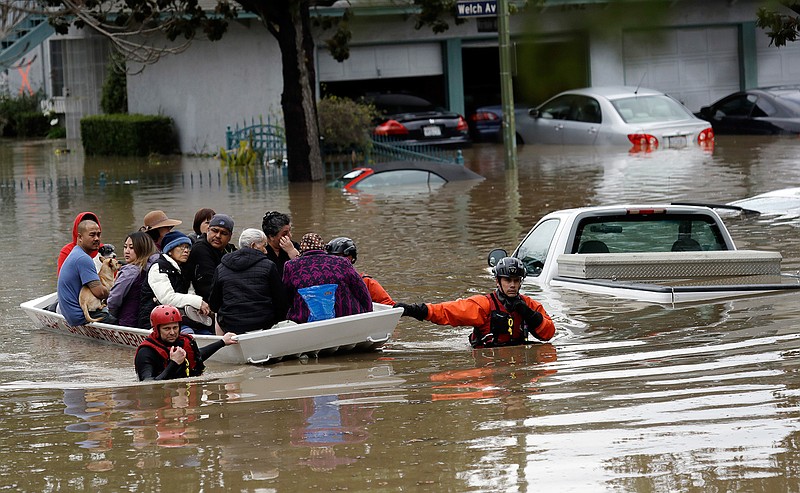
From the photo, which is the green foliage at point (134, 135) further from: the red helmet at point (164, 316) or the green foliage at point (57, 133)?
the red helmet at point (164, 316)

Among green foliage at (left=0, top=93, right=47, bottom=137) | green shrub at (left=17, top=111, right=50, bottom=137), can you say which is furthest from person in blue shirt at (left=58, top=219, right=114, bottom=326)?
green foliage at (left=0, top=93, right=47, bottom=137)

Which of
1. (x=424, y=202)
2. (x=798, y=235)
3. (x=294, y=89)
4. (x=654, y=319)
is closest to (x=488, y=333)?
(x=654, y=319)

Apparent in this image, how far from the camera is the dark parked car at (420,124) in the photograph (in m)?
30.9

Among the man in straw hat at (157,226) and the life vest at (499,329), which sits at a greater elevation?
the man in straw hat at (157,226)

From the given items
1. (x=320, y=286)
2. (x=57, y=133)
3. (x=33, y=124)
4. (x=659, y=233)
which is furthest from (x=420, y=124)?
(x=320, y=286)

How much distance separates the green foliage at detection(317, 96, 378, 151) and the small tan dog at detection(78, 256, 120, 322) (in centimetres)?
1596

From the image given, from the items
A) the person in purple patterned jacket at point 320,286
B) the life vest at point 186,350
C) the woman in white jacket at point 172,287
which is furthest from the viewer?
the woman in white jacket at point 172,287

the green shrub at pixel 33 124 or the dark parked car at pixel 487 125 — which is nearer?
the dark parked car at pixel 487 125

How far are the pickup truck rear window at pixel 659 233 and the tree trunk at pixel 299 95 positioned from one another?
49.0 ft

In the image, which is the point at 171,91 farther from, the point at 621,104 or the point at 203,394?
the point at 203,394

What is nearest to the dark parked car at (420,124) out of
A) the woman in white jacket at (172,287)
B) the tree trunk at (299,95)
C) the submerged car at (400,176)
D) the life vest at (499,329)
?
the tree trunk at (299,95)

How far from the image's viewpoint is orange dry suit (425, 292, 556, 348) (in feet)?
29.8

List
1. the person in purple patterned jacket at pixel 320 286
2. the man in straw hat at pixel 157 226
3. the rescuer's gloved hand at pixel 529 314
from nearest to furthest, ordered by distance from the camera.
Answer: the rescuer's gloved hand at pixel 529 314 < the person in purple patterned jacket at pixel 320 286 < the man in straw hat at pixel 157 226

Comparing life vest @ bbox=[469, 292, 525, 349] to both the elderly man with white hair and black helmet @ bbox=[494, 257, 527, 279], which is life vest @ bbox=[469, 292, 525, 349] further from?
the elderly man with white hair
